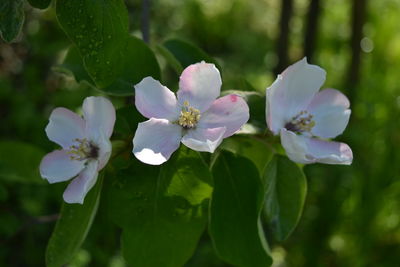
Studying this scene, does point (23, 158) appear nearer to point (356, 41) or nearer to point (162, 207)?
point (162, 207)

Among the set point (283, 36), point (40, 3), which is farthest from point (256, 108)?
point (283, 36)

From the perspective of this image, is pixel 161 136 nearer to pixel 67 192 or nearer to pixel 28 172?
pixel 67 192

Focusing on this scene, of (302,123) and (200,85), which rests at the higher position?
(200,85)

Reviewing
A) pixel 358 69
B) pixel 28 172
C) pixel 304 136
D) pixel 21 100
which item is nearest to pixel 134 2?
pixel 21 100

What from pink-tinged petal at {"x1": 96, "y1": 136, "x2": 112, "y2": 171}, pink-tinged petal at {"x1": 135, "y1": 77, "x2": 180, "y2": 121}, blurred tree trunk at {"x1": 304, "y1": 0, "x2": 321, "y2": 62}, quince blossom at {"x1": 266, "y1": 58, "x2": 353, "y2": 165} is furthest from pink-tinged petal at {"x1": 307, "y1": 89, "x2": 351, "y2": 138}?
blurred tree trunk at {"x1": 304, "y1": 0, "x2": 321, "y2": 62}

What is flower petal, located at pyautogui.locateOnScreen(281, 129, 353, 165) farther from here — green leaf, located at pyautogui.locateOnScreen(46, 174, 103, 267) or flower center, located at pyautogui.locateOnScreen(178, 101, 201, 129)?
green leaf, located at pyautogui.locateOnScreen(46, 174, 103, 267)
